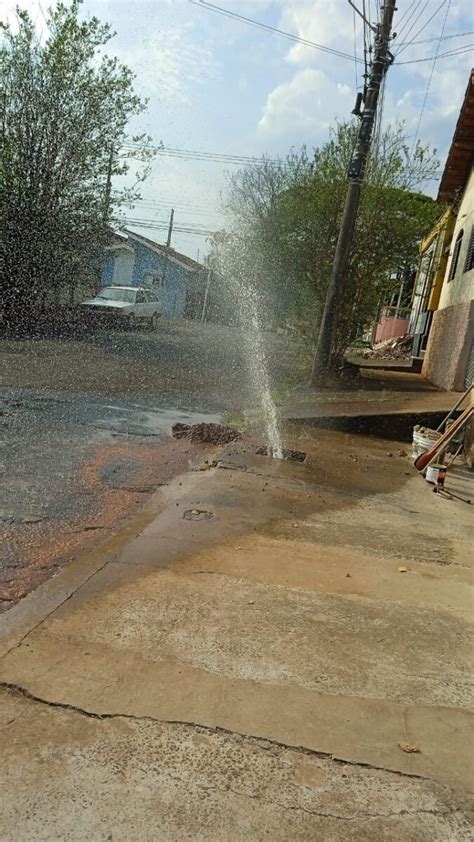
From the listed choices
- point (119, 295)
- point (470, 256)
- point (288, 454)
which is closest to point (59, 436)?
point (288, 454)

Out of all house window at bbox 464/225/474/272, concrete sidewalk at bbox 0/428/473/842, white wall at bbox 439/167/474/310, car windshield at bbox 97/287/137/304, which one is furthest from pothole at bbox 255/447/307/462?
car windshield at bbox 97/287/137/304

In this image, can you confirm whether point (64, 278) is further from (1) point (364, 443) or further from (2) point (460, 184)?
(1) point (364, 443)

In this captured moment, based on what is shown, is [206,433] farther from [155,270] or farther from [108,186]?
[155,270]

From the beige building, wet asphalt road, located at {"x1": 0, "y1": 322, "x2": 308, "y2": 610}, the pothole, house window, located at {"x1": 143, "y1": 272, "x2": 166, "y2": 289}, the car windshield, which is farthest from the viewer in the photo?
house window, located at {"x1": 143, "y1": 272, "x2": 166, "y2": 289}

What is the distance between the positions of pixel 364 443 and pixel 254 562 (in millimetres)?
5165

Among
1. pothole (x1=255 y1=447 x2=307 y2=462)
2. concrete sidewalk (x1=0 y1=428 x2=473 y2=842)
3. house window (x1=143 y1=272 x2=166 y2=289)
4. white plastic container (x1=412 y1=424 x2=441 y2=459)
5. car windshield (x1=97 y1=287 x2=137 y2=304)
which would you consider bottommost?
pothole (x1=255 y1=447 x2=307 y2=462)

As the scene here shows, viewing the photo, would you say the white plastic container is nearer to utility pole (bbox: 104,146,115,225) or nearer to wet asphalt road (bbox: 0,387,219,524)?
wet asphalt road (bbox: 0,387,219,524)

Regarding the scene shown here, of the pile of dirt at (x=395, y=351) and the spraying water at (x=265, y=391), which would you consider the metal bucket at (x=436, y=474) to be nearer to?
the spraying water at (x=265, y=391)

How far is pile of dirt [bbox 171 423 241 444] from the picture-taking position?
8383 mm

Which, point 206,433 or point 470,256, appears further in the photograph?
point 470,256

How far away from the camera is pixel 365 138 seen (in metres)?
12.4

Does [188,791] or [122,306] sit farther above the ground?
[122,306]

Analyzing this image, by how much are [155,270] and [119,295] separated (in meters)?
20.4

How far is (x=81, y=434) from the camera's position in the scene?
7.72 metres
